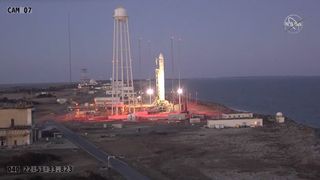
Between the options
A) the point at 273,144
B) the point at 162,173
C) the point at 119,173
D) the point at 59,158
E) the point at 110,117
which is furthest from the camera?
the point at 110,117

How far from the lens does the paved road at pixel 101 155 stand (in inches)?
880

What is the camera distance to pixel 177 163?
1057 inches

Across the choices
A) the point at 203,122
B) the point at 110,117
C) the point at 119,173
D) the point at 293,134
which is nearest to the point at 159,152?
the point at 119,173

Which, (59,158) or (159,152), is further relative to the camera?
(159,152)

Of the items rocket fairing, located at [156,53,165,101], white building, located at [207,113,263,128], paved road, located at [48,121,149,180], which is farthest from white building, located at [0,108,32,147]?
rocket fairing, located at [156,53,165,101]

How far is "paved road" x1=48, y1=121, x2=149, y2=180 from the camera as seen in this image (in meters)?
22.4

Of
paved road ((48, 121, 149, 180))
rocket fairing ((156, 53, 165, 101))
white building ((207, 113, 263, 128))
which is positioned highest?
rocket fairing ((156, 53, 165, 101))

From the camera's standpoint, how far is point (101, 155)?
28547 millimetres

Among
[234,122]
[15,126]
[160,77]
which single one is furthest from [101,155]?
[160,77]

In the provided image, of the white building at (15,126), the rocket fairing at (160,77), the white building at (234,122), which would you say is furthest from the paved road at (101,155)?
the rocket fairing at (160,77)

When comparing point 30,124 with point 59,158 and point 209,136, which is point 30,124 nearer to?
point 59,158

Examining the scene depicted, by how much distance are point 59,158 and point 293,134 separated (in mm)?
17379

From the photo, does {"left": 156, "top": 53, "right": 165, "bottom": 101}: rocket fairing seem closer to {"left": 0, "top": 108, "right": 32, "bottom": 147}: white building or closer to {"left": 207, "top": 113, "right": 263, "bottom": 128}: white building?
{"left": 207, "top": 113, "right": 263, "bottom": 128}: white building

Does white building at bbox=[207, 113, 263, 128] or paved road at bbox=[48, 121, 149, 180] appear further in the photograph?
white building at bbox=[207, 113, 263, 128]
